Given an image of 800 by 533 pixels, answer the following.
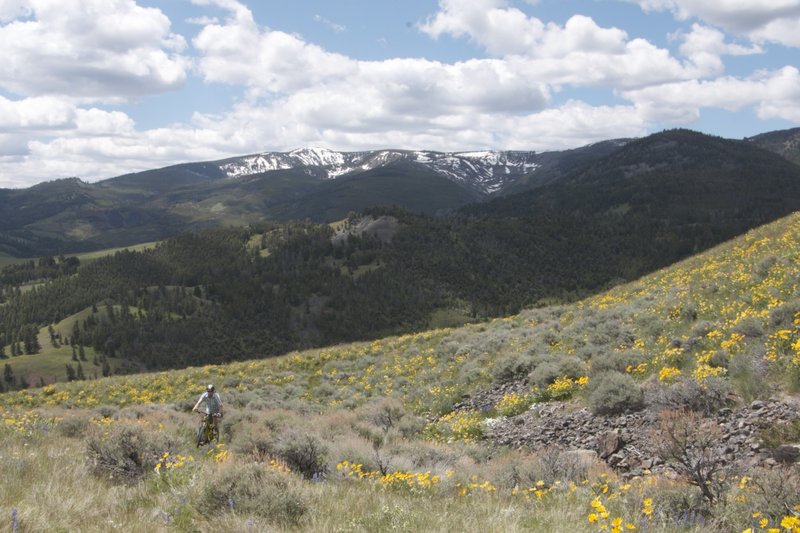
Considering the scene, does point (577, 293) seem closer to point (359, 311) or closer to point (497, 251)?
point (497, 251)

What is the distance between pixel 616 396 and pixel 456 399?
6970 millimetres

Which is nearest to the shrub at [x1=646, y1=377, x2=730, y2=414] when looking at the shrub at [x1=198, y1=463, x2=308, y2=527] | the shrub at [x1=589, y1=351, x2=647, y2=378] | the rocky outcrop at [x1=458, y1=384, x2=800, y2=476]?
the rocky outcrop at [x1=458, y1=384, x2=800, y2=476]

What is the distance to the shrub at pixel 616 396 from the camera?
10102 mm

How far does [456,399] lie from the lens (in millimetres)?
16422

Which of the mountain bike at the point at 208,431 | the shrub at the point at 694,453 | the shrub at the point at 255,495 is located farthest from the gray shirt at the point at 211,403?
the shrub at the point at 694,453

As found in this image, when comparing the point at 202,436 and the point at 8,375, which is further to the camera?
the point at 8,375

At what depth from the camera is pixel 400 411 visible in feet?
47.9

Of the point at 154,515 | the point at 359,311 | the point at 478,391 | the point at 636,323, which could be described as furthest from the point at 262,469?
the point at 359,311

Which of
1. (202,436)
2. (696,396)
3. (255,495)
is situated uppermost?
(255,495)

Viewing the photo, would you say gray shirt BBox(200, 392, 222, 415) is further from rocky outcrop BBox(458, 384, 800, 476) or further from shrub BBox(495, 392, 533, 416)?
shrub BBox(495, 392, 533, 416)

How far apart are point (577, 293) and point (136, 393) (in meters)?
135

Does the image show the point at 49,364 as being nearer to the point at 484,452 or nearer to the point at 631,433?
the point at 484,452

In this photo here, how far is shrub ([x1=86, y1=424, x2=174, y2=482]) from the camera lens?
24.9 ft

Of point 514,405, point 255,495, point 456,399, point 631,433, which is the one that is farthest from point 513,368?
point 255,495
